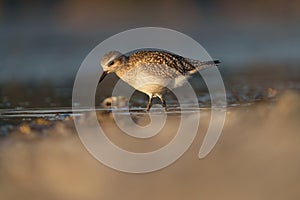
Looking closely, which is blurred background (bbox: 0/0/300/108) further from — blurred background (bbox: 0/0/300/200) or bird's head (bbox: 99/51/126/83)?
bird's head (bbox: 99/51/126/83)

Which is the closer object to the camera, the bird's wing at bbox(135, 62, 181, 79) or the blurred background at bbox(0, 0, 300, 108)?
the bird's wing at bbox(135, 62, 181, 79)

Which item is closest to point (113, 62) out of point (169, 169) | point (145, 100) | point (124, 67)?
point (124, 67)

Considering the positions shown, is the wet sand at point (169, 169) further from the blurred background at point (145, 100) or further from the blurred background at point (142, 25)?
the blurred background at point (142, 25)

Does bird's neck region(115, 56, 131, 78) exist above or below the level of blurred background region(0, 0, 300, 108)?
below

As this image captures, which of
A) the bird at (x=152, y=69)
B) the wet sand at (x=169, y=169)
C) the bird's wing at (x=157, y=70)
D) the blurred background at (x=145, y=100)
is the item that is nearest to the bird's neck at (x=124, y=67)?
the bird at (x=152, y=69)

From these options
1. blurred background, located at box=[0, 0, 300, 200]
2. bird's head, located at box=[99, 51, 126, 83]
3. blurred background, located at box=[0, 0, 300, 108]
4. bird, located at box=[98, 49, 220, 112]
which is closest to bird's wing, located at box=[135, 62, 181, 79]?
bird, located at box=[98, 49, 220, 112]

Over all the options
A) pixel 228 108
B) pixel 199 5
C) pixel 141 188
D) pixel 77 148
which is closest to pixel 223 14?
pixel 199 5
